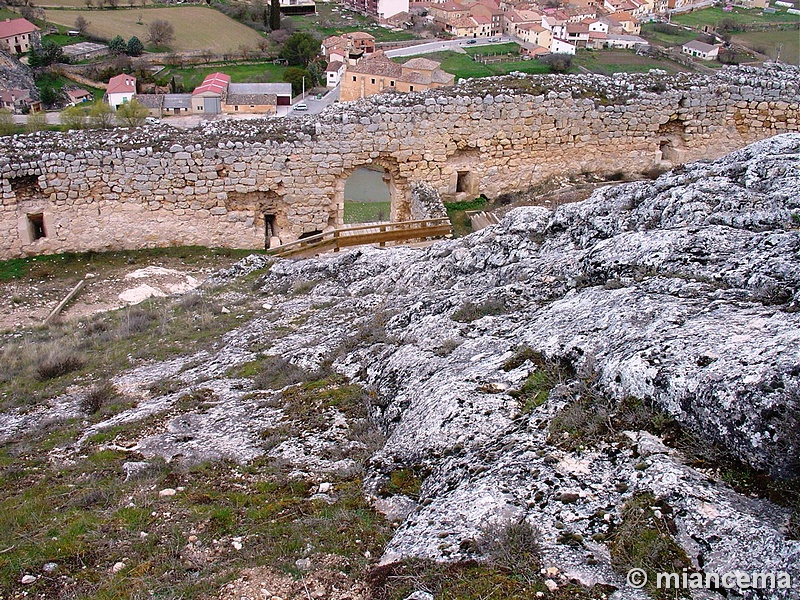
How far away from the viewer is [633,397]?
451 centimetres

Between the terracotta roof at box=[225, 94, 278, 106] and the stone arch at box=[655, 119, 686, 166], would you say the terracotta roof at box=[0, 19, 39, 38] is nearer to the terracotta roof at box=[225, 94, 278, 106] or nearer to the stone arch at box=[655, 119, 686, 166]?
the terracotta roof at box=[225, 94, 278, 106]

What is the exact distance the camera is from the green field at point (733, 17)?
111m

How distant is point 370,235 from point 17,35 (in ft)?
289

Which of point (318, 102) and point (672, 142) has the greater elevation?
point (318, 102)

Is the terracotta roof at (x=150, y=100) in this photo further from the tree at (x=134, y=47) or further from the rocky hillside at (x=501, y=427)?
the rocky hillside at (x=501, y=427)

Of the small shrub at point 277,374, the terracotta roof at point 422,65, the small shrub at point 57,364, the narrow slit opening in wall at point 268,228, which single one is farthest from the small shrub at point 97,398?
the terracotta roof at point 422,65

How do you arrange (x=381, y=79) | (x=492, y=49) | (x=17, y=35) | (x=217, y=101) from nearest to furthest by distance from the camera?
1. (x=381, y=79)
2. (x=217, y=101)
3. (x=17, y=35)
4. (x=492, y=49)

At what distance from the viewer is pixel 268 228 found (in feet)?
53.4

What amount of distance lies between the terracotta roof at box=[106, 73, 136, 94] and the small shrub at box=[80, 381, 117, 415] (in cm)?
7084

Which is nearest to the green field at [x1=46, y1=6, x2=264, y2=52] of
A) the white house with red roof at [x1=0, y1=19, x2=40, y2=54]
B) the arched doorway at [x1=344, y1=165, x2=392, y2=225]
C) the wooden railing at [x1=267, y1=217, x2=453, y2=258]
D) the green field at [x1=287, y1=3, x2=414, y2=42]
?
the white house with red roof at [x1=0, y1=19, x2=40, y2=54]

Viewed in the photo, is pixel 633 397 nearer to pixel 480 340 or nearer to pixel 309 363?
pixel 480 340

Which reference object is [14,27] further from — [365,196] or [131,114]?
[365,196]

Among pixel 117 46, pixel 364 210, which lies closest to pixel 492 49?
pixel 117 46

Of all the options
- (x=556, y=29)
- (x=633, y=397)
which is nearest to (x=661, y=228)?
(x=633, y=397)
